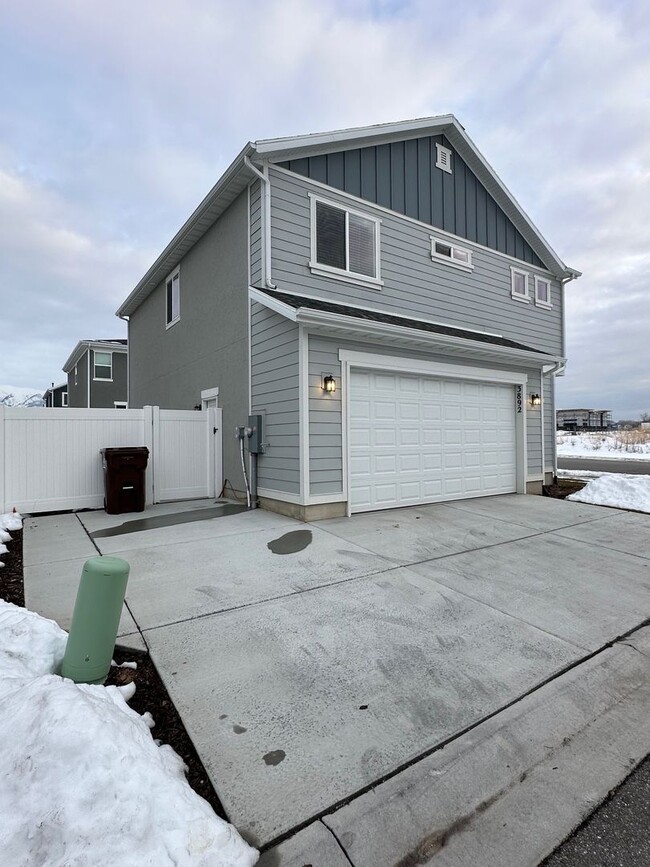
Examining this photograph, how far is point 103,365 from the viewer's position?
63.7 ft

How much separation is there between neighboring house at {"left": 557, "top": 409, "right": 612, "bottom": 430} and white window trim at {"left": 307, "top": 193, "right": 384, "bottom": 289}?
48738 millimetres

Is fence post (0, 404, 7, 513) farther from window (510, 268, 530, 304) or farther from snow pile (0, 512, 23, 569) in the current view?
window (510, 268, 530, 304)

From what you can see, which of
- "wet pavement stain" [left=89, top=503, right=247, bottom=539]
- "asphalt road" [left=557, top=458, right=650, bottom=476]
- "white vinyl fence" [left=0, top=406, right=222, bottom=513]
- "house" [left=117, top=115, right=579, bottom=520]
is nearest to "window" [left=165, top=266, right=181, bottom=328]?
"house" [left=117, top=115, right=579, bottom=520]

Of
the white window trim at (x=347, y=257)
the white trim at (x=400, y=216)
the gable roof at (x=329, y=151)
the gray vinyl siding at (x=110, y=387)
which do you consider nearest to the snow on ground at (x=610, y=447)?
the gable roof at (x=329, y=151)

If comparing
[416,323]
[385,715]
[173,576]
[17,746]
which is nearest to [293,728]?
[385,715]

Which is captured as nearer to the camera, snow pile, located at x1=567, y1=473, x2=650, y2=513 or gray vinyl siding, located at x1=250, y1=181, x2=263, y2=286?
gray vinyl siding, located at x1=250, y1=181, x2=263, y2=286

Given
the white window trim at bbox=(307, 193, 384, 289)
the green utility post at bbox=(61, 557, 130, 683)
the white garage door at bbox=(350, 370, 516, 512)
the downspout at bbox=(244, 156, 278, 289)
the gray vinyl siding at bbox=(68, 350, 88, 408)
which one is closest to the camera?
the green utility post at bbox=(61, 557, 130, 683)

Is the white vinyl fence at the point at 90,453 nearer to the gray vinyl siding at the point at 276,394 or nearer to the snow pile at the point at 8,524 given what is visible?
the snow pile at the point at 8,524

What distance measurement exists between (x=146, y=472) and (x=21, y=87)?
862cm

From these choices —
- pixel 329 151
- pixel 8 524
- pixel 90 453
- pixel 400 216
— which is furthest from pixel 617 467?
pixel 8 524

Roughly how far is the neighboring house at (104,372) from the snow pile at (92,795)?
19.3m

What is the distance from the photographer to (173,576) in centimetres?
417

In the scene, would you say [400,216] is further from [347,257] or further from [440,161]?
[440,161]

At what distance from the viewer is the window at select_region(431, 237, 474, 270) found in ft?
30.4
